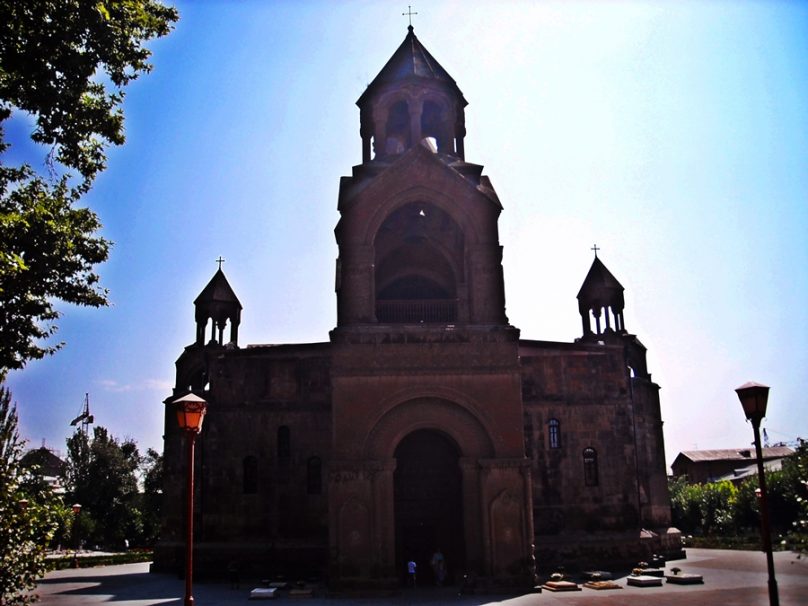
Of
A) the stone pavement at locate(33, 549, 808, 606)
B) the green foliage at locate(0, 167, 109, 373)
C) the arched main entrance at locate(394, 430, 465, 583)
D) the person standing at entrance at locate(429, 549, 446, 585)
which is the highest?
the green foliage at locate(0, 167, 109, 373)

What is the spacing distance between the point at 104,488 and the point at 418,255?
3871 centimetres

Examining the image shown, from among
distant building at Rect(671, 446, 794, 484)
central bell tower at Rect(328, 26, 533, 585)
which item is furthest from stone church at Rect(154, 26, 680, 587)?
distant building at Rect(671, 446, 794, 484)

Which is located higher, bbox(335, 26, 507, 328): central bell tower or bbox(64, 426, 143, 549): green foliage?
bbox(335, 26, 507, 328): central bell tower

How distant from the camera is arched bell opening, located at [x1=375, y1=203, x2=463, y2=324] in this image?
24.2 m

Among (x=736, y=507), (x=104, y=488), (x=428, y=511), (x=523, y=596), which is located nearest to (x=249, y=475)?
(x=428, y=511)

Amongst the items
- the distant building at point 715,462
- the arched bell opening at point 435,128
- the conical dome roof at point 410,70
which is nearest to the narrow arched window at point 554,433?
the arched bell opening at point 435,128

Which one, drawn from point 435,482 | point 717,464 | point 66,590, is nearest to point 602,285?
point 435,482

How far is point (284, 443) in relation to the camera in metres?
26.1

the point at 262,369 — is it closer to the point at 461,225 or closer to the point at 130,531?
the point at 461,225

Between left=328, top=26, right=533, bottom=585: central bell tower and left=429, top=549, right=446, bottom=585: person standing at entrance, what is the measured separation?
0.59 meters

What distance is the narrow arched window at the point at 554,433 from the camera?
2612 cm

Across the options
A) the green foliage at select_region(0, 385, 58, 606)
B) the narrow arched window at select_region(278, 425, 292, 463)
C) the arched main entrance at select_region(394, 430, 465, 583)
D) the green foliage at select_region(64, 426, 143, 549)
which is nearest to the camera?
the green foliage at select_region(0, 385, 58, 606)

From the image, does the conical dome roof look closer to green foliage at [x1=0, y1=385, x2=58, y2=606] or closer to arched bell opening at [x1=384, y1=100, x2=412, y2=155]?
arched bell opening at [x1=384, y1=100, x2=412, y2=155]

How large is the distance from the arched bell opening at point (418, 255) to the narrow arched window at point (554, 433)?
246 inches
